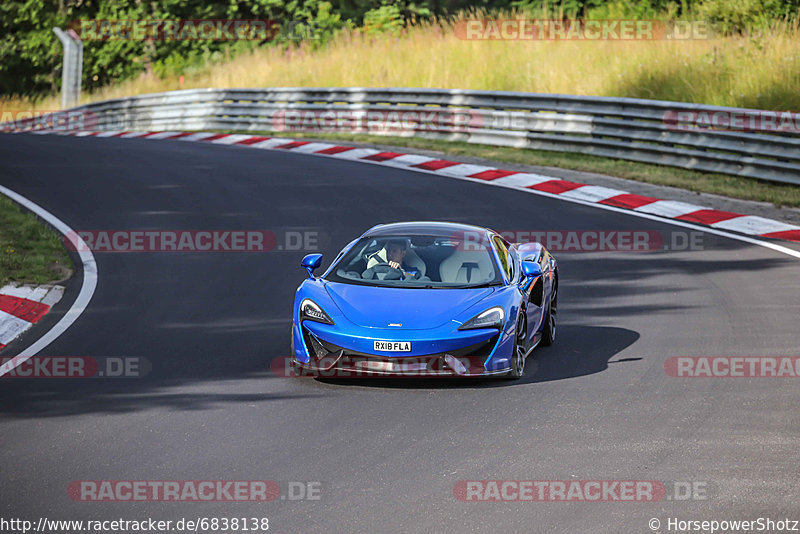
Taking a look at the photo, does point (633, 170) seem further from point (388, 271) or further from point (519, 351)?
point (519, 351)

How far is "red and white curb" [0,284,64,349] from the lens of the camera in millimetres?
10789

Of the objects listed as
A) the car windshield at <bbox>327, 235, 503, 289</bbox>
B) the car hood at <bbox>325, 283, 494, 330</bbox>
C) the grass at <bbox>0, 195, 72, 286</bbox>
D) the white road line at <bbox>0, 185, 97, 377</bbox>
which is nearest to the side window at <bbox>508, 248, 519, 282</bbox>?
the car windshield at <bbox>327, 235, 503, 289</bbox>

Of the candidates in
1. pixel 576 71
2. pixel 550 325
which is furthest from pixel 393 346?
pixel 576 71

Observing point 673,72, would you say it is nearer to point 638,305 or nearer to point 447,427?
point 638,305

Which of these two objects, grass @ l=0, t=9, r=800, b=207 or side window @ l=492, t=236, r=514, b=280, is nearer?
side window @ l=492, t=236, r=514, b=280

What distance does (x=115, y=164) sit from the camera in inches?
864

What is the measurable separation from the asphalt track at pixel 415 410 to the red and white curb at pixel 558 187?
162 cm

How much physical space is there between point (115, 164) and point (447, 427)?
15468 millimetres

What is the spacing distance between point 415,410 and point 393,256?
202 centimetres

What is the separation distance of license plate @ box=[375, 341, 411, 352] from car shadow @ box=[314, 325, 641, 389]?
1.26 feet

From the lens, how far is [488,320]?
29.6ft

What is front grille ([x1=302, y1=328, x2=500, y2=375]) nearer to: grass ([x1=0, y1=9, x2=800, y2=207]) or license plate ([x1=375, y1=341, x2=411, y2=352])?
license plate ([x1=375, y1=341, x2=411, y2=352])

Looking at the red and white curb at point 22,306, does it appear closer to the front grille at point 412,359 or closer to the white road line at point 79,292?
the white road line at point 79,292

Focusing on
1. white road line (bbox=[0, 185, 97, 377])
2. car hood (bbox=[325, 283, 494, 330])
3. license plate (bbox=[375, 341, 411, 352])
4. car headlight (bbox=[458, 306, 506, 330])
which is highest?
car hood (bbox=[325, 283, 494, 330])
